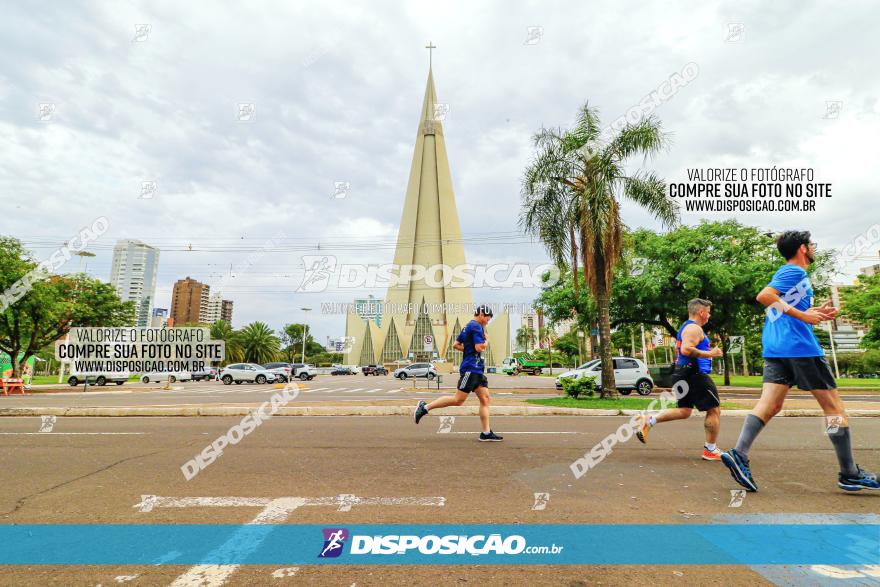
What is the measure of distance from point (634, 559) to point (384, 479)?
239cm

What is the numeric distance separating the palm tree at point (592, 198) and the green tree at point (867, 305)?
22.4 m

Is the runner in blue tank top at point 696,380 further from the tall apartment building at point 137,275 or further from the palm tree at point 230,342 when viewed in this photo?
the tall apartment building at point 137,275

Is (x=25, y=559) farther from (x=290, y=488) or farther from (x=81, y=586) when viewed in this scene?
(x=290, y=488)

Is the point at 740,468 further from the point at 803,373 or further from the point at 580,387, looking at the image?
the point at 580,387

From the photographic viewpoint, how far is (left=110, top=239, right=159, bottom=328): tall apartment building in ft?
202

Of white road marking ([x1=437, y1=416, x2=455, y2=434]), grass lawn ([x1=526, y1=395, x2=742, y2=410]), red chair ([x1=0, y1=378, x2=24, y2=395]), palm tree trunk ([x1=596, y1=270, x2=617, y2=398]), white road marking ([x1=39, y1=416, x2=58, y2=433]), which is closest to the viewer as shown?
white road marking ([x1=437, y1=416, x2=455, y2=434])

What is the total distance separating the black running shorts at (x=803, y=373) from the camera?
13.0 feet

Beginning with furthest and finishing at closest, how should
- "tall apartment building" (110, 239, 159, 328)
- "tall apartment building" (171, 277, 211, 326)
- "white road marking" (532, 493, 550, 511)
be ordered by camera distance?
"tall apartment building" (171, 277, 211, 326), "tall apartment building" (110, 239, 159, 328), "white road marking" (532, 493, 550, 511)

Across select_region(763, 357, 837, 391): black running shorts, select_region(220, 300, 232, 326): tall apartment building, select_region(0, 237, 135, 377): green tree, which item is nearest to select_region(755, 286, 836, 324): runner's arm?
select_region(763, 357, 837, 391): black running shorts

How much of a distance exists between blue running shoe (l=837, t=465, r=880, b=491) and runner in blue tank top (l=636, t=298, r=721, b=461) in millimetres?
1288

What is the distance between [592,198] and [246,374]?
28.8 meters

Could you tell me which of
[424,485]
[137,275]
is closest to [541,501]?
[424,485]

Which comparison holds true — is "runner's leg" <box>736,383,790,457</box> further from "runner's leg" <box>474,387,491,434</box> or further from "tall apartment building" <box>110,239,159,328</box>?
"tall apartment building" <box>110,239,159,328</box>

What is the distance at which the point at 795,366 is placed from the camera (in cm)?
402
